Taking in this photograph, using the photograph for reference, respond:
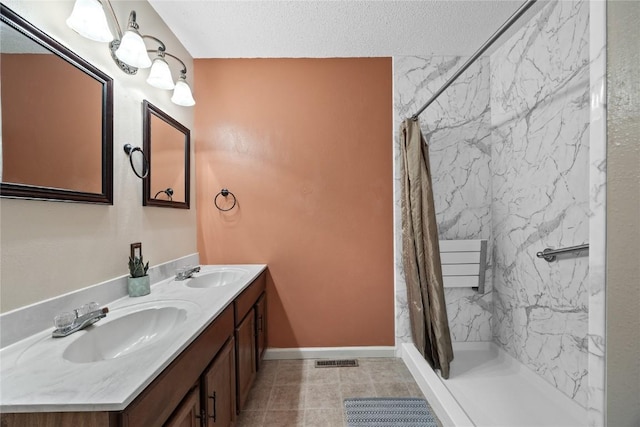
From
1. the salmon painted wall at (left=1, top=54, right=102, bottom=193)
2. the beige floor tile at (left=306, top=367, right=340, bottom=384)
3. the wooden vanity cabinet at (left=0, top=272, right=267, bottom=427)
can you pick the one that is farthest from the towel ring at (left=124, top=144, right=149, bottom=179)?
the beige floor tile at (left=306, top=367, right=340, bottom=384)

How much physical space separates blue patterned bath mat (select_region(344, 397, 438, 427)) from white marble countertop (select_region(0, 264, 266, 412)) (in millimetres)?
1189

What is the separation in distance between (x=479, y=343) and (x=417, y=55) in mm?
2508

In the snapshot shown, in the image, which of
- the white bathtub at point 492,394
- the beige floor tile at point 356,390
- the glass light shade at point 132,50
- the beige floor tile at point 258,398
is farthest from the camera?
the beige floor tile at point 356,390

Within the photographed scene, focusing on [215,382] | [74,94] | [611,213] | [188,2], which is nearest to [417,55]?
[188,2]

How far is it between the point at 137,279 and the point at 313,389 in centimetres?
137

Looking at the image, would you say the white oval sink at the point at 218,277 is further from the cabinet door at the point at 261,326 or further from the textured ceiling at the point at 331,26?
the textured ceiling at the point at 331,26

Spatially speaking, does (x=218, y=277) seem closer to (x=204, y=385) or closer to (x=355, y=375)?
(x=204, y=385)

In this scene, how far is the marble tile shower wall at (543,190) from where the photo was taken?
5.23 ft

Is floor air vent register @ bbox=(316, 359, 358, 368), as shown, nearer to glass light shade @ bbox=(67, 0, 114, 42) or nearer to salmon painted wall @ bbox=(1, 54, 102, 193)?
salmon painted wall @ bbox=(1, 54, 102, 193)

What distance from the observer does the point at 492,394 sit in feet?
5.91

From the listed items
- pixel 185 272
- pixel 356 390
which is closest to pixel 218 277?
pixel 185 272

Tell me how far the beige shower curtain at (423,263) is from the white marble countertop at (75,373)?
4.73ft

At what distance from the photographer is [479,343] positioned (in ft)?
7.54

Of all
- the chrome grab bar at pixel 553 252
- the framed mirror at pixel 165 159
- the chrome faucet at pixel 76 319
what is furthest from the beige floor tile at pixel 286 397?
the chrome grab bar at pixel 553 252
